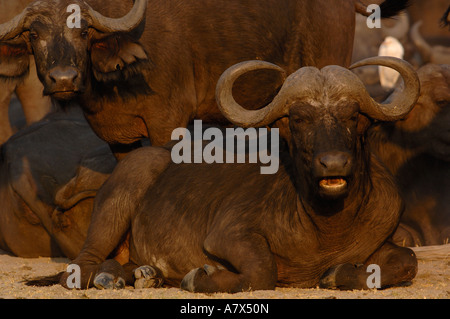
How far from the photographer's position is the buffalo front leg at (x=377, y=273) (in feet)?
19.7

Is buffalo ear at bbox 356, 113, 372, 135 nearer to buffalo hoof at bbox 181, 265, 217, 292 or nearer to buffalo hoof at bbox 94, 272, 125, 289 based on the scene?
buffalo hoof at bbox 181, 265, 217, 292

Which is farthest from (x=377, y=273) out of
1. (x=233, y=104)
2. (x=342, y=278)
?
(x=233, y=104)

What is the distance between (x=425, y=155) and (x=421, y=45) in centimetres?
1509

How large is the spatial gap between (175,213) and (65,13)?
2.03 meters

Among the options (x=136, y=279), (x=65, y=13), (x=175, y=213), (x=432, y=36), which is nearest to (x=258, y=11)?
(x=65, y=13)

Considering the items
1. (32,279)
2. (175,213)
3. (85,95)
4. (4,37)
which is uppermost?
(4,37)

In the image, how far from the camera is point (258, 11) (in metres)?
9.26

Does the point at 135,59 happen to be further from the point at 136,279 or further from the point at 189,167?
the point at 136,279

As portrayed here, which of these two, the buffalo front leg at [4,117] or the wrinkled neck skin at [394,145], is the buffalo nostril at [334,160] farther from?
the buffalo front leg at [4,117]

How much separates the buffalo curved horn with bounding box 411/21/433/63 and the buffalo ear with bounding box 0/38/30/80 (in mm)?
16070

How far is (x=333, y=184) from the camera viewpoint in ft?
18.7

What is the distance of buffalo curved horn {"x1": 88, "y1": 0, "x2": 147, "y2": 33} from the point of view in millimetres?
8211

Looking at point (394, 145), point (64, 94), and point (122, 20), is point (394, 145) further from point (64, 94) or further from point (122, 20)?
point (64, 94)
